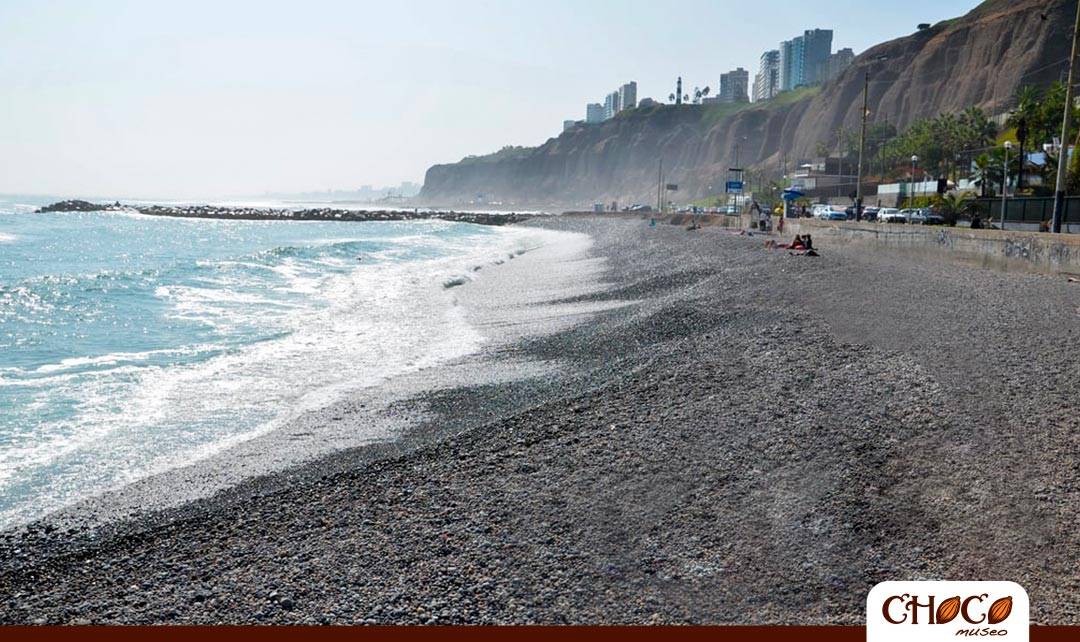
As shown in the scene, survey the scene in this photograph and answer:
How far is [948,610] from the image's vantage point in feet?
13.6

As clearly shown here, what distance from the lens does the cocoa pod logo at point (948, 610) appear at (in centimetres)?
409

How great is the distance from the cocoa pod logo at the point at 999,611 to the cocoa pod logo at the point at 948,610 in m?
0.16

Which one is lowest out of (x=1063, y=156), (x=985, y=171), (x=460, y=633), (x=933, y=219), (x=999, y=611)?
(x=460, y=633)

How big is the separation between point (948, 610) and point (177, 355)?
15.8 meters

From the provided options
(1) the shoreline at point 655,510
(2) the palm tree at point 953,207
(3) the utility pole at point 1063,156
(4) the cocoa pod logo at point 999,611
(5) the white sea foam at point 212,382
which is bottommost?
(5) the white sea foam at point 212,382

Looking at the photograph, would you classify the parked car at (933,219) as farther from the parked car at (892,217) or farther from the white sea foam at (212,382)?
the white sea foam at (212,382)

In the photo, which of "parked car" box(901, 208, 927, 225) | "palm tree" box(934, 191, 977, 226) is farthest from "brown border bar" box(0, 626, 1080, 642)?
"palm tree" box(934, 191, 977, 226)

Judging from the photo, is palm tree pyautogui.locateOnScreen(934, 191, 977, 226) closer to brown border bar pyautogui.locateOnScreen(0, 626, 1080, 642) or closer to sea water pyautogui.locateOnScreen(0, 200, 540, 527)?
sea water pyautogui.locateOnScreen(0, 200, 540, 527)

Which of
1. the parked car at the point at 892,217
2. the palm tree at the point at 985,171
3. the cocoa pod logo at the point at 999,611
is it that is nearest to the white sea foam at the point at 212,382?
the cocoa pod logo at the point at 999,611

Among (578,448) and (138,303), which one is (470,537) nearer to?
(578,448)

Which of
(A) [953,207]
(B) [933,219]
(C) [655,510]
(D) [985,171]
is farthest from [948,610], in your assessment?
(D) [985,171]

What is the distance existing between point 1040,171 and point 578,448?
62023mm

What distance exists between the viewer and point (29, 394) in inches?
520

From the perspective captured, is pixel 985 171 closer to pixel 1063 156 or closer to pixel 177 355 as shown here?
pixel 1063 156
